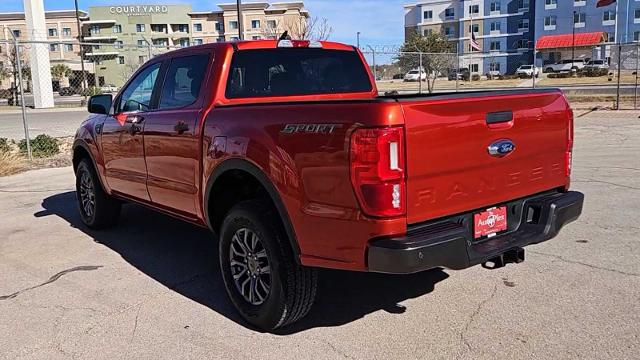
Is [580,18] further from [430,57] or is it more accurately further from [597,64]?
[430,57]

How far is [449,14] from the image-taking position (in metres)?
95.4

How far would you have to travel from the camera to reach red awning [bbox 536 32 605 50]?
242 feet

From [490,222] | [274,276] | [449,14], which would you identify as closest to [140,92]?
[274,276]

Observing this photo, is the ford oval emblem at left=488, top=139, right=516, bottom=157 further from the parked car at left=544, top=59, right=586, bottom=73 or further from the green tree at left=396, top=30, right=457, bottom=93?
the parked car at left=544, top=59, right=586, bottom=73

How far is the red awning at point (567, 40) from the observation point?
73688mm

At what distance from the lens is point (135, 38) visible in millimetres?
89250

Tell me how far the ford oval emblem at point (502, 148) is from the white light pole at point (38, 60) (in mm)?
40134

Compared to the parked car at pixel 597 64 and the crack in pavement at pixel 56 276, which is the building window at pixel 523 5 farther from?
the crack in pavement at pixel 56 276

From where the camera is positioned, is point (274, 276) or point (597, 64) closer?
point (274, 276)

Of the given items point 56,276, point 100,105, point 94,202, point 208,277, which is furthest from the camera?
point 94,202

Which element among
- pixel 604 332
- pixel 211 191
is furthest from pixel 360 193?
pixel 604 332

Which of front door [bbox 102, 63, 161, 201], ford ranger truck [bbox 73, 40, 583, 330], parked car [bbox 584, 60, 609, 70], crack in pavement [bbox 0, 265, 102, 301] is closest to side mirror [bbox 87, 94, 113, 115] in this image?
front door [bbox 102, 63, 161, 201]

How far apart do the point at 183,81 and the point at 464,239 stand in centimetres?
281

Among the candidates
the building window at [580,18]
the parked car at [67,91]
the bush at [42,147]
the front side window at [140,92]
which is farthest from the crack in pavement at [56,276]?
the building window at [580,18]
